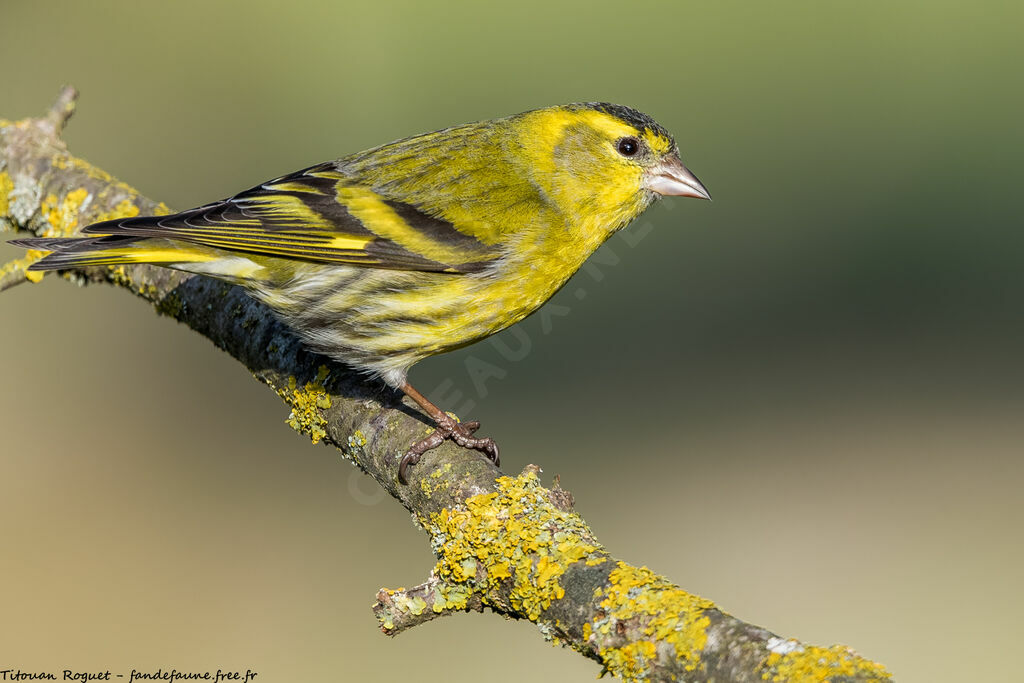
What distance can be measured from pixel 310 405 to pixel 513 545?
1437mm

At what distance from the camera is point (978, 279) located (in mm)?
8336

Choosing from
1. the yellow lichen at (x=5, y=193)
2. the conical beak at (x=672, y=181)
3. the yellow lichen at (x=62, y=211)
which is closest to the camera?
the conical beak at (x=672, y=181)

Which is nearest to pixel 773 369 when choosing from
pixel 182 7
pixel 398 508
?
pixel 398 508

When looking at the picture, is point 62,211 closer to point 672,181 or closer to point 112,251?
point 112,251

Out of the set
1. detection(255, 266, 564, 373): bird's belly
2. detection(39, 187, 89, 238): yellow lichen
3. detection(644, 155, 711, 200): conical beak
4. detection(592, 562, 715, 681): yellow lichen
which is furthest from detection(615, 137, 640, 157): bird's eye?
detection(39, 187, 89, 238): yellow lichen

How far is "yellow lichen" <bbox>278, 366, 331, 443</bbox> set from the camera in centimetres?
392

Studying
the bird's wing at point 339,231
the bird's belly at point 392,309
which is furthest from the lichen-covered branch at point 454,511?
the bird's wing at point 339,231

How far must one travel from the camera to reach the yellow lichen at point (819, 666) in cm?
193

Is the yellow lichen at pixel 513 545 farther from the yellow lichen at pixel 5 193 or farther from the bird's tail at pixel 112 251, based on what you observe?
the yellow lichen at pixel 5 193

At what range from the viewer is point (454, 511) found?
10.2 feet

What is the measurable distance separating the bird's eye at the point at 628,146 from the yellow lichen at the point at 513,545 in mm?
1723

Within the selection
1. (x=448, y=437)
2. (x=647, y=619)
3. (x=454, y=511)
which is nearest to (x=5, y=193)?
(x=448, y=437)

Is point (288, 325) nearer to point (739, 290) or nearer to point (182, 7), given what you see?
point (739, 290)

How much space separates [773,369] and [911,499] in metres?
1.39
